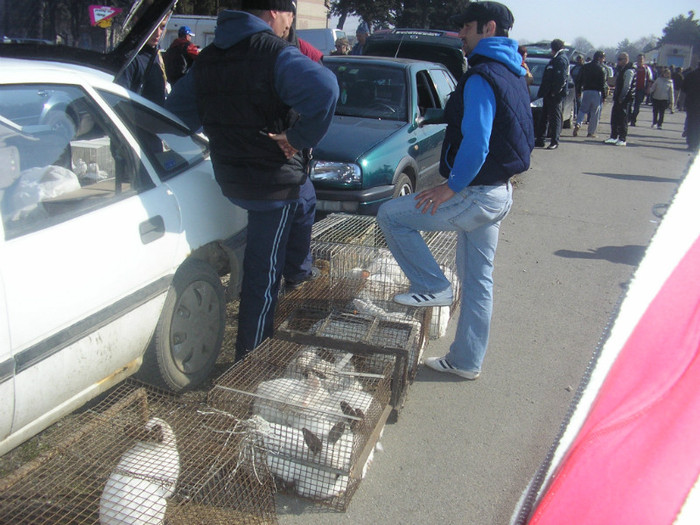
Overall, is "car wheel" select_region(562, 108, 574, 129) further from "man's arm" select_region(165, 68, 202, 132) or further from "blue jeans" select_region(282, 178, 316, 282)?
"man's arm" select_region(165, 68, 202, 132)

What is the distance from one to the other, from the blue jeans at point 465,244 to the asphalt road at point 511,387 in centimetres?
40

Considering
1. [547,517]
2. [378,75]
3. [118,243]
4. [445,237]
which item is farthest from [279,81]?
[378,75]

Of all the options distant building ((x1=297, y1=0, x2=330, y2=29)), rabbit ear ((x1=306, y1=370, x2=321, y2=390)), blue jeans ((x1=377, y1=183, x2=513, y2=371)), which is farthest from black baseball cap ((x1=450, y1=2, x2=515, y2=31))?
distant building ((x1=297, y1=0, x2=330, y2=29))

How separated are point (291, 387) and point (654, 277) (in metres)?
2.04

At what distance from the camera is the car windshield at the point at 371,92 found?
22.0 feet

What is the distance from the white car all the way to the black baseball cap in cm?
172

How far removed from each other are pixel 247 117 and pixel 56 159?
0.94m

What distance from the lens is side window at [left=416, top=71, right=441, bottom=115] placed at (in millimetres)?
7129

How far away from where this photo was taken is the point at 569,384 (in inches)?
154

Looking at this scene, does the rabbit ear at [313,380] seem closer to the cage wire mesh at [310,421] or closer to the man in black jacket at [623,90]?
the cage wire mesh at [310,421]

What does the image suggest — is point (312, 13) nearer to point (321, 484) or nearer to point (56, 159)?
point (56, 159)

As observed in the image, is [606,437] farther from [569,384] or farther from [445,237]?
[445,237]

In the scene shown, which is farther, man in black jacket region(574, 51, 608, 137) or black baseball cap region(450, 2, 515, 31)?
man in black jacket region(574, 51, 608, 137)

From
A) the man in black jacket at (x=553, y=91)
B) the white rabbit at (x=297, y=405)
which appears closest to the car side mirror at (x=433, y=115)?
the white rabbit at (x=297, y=405)
